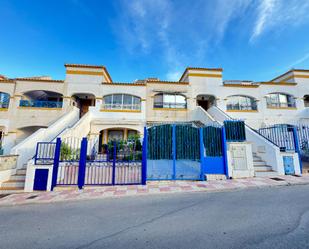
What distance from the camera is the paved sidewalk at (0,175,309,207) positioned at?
16.6 ft

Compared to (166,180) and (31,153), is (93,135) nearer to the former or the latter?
(31,153)

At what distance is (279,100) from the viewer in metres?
17.6

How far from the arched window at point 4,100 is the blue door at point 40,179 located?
1412 cm

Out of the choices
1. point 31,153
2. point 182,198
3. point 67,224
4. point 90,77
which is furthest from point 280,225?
point 90,77

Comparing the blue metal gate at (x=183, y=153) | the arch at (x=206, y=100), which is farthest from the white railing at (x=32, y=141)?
the arch at (x=206, y=100)

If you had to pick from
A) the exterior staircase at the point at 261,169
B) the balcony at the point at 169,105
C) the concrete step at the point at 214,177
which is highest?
the balcony at the point at 169,105

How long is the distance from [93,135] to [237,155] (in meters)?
12.7

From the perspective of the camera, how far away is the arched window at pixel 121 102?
15.7m

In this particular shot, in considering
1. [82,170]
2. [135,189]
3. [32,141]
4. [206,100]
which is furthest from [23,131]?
[206,100]

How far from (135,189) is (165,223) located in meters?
2.73

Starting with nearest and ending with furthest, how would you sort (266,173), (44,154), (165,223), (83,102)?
(165,223) → (44,154) → (266,173) → (83,102)

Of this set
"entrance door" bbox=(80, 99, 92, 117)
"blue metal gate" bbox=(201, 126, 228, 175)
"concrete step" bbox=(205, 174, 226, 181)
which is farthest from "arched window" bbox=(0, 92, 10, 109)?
"concrete step" bbox=(205, 174, 226, 181)

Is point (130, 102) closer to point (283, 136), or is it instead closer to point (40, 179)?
point (40, 179)

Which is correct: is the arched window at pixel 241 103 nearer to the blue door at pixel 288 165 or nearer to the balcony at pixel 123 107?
the blue door at pixel 288 165
